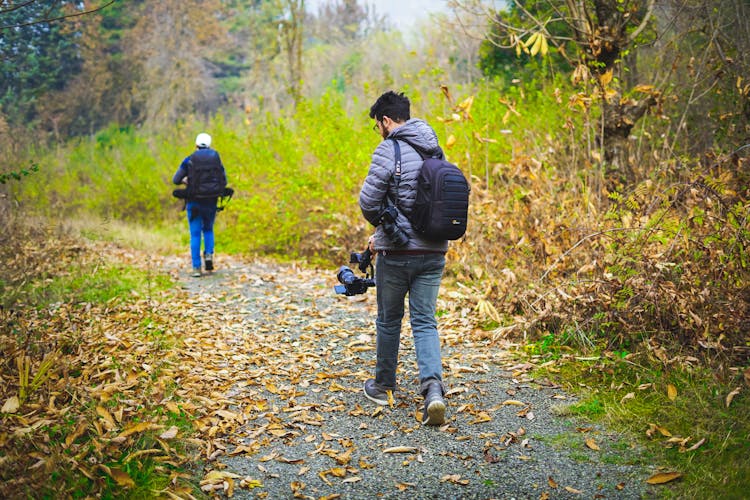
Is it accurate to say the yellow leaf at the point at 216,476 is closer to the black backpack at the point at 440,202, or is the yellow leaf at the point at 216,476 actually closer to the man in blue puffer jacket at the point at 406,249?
the man in blue puffer jacket at the point at 406,249

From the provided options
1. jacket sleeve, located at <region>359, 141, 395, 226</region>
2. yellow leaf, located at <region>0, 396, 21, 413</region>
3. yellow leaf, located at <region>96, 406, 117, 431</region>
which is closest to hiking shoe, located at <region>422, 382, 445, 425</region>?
jacket sleeve, located at <region>359, 141, 395, 226</region>

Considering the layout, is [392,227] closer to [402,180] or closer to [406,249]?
[406,249]

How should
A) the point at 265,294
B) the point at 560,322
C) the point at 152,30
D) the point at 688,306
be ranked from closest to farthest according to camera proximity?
the point at 688,306
the point at 560,322
the point at 265,294
the point at 152,30

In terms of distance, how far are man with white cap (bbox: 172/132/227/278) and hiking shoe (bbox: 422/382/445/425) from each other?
5.75 meters

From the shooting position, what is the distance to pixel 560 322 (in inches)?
219

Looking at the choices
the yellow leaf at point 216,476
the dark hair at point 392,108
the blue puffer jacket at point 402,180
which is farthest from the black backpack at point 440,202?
the yellow leaf at point 216,476

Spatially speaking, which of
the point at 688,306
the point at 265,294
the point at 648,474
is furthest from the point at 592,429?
the point at 265,294

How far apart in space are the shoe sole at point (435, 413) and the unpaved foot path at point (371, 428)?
0.06 metres

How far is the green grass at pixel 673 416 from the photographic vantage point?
Answer: 3.22 m

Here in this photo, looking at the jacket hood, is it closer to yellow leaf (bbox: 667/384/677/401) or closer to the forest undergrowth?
the forest undergrowth

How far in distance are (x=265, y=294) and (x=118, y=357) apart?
3.15m

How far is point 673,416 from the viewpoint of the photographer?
3871 mm

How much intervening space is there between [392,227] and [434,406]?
121 centimetres

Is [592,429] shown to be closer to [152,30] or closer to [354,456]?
[354,456]
